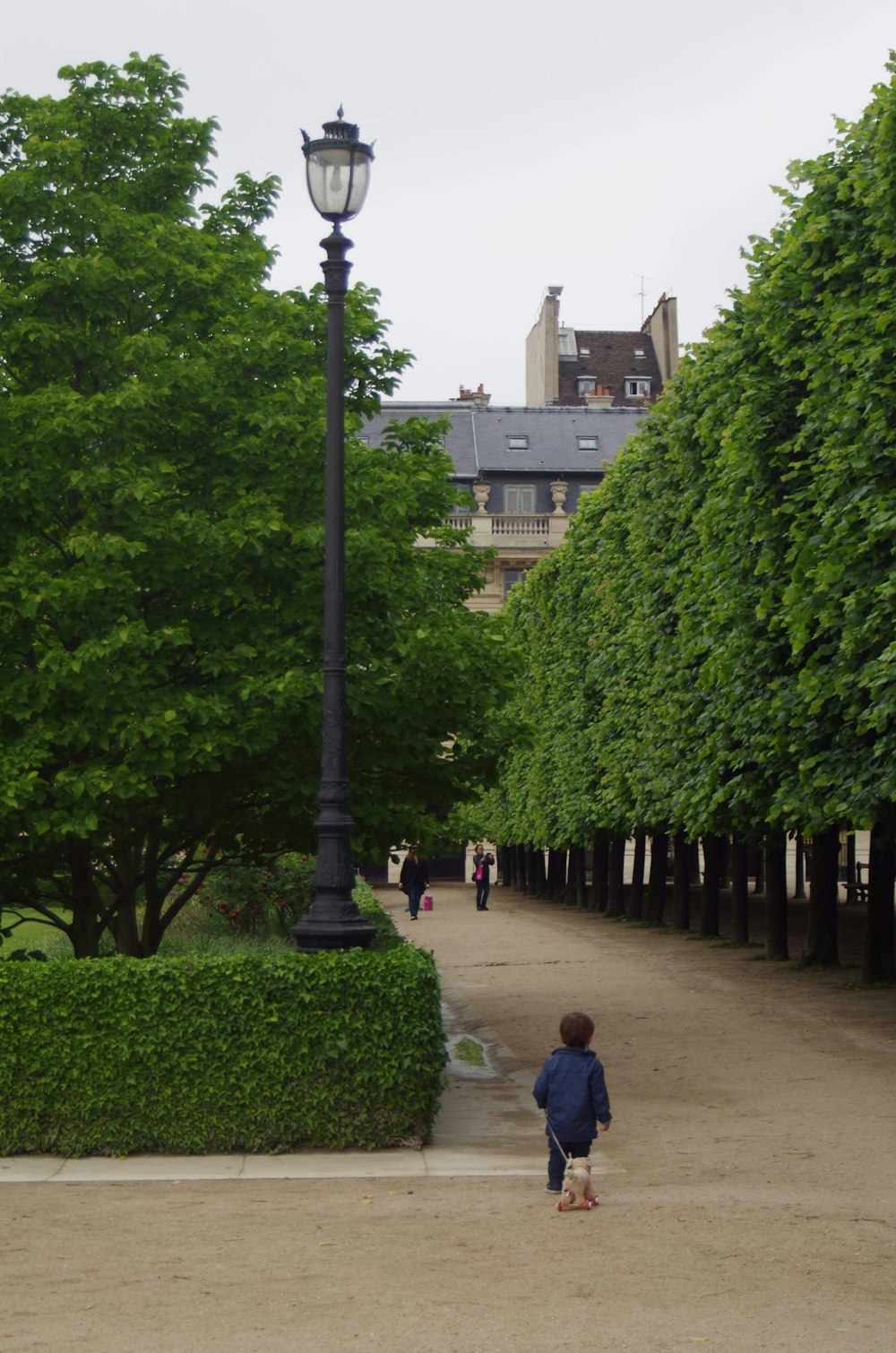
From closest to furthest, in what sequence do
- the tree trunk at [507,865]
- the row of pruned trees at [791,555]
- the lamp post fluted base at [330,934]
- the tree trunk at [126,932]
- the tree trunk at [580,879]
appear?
the lamp post fluted base at [330,934] < the row of pruned trees at [791,555] < the tree trunk at [126,932] < the tree trunk at [580,879] < the tree trunk at [507,865]

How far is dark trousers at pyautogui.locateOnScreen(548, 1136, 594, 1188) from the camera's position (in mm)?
10375

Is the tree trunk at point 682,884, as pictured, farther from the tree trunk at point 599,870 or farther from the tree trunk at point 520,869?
the tree trunk at point 520,869

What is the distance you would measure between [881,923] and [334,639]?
1348cm

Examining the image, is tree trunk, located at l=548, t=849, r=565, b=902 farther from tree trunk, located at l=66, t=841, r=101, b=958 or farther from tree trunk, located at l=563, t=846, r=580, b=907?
tree trunk, located at l=66, t=841, r=101, b=958

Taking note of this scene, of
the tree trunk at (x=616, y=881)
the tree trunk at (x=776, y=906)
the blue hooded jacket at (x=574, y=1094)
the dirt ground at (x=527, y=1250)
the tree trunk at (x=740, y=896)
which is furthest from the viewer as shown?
the tree trunk at (x=616, y=881)

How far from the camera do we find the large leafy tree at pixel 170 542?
1439cm

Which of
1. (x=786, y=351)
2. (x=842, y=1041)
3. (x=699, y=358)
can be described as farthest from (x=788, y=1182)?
(x=699, y=358)

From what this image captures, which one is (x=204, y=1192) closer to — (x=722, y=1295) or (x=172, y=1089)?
(x=172, y=1089)

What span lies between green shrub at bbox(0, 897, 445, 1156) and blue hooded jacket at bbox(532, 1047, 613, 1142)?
5.61ft

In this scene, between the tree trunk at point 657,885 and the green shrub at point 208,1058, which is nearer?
the green shrub at point 208,1058

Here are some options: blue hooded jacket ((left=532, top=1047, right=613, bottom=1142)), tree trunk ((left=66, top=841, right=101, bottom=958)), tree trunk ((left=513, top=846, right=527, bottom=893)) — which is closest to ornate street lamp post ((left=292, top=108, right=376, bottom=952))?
blue hooded jacket ((left=532, top=1047, right=613, bottom=1142))

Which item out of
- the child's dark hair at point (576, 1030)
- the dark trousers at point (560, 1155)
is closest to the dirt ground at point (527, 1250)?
the dark trousers at point (560, 1155)

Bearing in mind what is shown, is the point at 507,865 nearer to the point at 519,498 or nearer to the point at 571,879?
the point at 571,879

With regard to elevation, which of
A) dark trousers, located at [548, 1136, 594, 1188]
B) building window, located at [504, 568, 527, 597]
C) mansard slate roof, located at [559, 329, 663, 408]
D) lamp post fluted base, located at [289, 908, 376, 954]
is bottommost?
dark trousers, located at [548, 1136, 594, 1188]
